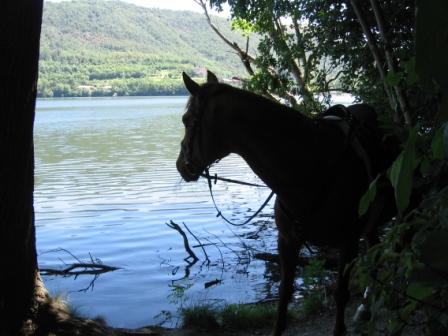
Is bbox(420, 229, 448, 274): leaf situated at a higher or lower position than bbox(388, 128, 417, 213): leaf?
lower

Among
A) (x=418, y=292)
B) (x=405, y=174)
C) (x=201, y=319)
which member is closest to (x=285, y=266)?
(x=201, y=319)

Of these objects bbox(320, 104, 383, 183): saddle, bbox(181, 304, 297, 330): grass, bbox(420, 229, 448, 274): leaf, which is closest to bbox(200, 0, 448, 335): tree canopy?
bbox(420, 229, 448, 274): leaf

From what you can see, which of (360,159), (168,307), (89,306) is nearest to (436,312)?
(360,159)

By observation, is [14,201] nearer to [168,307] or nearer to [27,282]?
[27,282]

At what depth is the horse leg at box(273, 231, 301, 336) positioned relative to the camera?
376 cm

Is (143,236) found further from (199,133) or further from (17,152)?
(199,133)

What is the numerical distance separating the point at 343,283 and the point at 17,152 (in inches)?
97.1

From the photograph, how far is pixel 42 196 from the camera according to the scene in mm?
18938

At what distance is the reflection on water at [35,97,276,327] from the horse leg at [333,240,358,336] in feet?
7.58

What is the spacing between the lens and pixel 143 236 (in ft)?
43.8

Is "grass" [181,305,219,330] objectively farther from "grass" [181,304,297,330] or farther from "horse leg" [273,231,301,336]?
"horse leg" [273,231,301,336]

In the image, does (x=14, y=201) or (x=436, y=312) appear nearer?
(x=436, y=312)

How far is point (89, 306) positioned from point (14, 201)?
5244 mm

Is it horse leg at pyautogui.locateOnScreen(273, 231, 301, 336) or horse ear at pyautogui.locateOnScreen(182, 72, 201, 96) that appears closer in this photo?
horse ear at pyautogui.locateOnScreen(182, 72, 201, 96)
